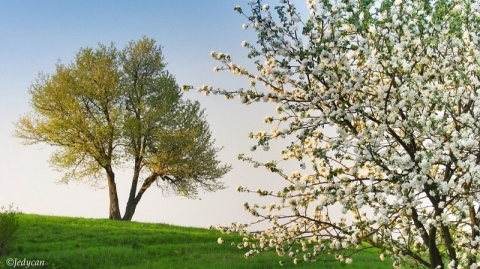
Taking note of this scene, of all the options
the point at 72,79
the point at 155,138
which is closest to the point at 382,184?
the point at 155,138

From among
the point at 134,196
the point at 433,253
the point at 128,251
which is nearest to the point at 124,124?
the point at 134,196

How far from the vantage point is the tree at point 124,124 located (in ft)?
117

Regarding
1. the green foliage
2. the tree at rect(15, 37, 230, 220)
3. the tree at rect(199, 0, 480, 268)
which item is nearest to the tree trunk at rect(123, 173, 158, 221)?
the tree at rect(15, 37, 230, 220)

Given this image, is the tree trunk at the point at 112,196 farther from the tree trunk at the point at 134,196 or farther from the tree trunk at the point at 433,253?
the tree trunk at the point at 433,253

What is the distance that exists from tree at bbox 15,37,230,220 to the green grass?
8801 millimetres

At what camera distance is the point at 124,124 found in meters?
35.2

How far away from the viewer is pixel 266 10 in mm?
8133

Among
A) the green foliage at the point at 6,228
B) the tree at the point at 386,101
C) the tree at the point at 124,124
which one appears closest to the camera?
the tree at the point at 386,101

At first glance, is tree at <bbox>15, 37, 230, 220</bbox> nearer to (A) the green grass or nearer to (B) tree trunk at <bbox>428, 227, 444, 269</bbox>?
(A) the green grass

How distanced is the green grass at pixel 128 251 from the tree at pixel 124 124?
880 cm

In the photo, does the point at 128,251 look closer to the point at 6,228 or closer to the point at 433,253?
the point at 6,228

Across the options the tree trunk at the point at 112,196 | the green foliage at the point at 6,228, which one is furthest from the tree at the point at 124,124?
the green foliage at the point at 6,228

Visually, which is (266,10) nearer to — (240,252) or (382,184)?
(382,184)

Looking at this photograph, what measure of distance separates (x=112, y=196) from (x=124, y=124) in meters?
5.81
